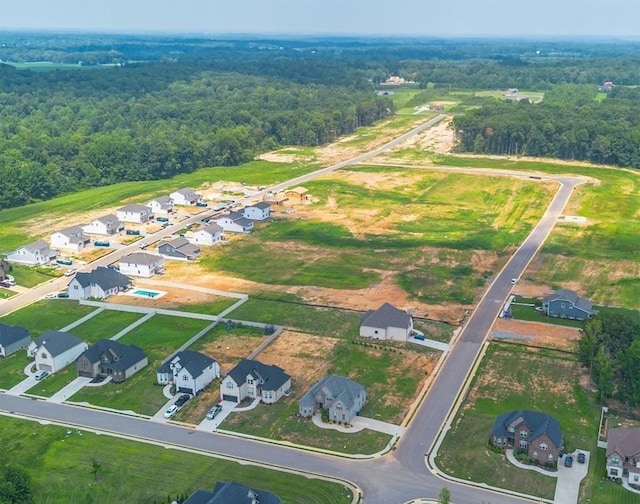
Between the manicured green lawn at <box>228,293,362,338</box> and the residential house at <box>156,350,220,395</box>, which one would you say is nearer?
the residential house at <box>156,350,220,395</box>

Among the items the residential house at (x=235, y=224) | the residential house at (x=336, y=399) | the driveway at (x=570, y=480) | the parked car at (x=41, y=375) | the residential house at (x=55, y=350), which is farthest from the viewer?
the residential house at (x=235, y=224)

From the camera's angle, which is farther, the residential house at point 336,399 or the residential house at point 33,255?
the residential house at point 33,255

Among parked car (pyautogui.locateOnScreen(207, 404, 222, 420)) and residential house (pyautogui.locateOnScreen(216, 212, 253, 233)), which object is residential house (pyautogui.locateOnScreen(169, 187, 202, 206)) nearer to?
residential house (pyautogui.locateOnScreen(216, 212, 253, 233))

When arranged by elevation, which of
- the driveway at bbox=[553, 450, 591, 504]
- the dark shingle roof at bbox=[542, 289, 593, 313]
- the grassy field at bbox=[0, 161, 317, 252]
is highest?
the dark shingle roof at bbox=[542, 289, 593, 313]

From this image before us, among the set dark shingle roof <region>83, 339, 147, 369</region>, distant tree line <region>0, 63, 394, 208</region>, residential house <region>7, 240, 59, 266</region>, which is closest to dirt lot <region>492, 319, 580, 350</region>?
dark shingle roof <region>83, 339, 147, 369</region>

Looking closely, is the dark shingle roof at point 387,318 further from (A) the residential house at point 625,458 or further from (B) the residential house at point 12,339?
(B) the residential house at point 12,339

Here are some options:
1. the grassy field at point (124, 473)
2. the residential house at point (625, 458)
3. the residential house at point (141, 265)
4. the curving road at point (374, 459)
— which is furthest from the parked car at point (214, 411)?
the residential house at point (141, 265)

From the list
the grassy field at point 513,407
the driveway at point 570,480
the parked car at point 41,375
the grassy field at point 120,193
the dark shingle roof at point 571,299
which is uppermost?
the dark shingle roof at point 571,299
